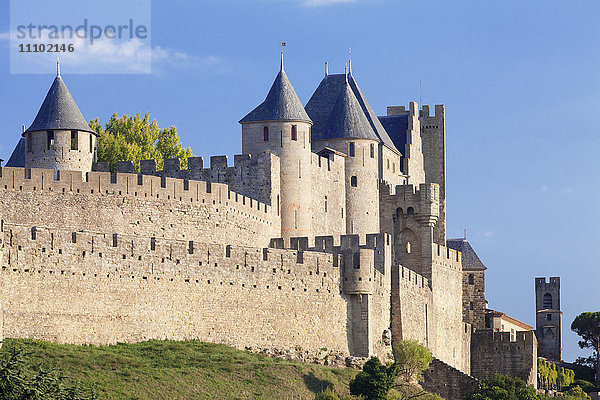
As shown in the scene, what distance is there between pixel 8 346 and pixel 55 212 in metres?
11.9

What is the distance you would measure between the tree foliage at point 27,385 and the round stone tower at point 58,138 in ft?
79.0

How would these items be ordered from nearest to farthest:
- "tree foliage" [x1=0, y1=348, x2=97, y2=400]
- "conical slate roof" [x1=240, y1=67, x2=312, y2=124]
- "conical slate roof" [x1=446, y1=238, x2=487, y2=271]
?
"tree foliage" [x1=0, y1=348, x2=97, y2=400] < "conical slate roof" [x1=240, y1=67, x2=312, y2=124] < "conical slate roof" [x1=446, y1=238, x2=487, y2=271]

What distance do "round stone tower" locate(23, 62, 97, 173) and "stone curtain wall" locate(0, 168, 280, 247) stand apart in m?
3.29

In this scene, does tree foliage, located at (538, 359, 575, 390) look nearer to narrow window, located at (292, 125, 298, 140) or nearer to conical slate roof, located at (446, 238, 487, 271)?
conical slate roof, located at (446, 238, 487, 271)

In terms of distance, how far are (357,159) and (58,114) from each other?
17246 mm

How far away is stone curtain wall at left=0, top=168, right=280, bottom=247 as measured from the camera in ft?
185

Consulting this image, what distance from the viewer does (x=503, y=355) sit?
78438mm

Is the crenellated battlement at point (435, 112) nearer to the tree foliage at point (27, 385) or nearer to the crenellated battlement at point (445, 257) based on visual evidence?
the crenellated battlement at point (445, 257)

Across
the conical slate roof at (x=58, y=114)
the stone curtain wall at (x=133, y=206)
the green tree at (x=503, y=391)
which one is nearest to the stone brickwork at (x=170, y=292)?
the stone curtain wall at (x=133, y=206)

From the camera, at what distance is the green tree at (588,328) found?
10931cm

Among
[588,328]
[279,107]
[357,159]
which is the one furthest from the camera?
[588,328]

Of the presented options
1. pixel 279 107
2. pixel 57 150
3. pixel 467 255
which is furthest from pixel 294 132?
pixel 467 255

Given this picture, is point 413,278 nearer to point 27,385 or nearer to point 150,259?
point 150,259

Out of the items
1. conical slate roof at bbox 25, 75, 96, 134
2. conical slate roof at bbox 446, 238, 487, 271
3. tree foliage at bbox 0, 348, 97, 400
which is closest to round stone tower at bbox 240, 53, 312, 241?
conical slate roof at bbox 25, 75, 96, 134
